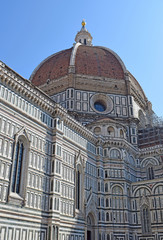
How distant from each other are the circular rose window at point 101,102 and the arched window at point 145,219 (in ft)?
53.5

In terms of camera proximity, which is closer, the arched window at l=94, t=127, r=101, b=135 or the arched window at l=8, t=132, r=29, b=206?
the arched window at l=8, t=132, r=29, b=206

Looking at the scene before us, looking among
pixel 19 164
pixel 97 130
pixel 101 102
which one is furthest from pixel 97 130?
pixel 19 164

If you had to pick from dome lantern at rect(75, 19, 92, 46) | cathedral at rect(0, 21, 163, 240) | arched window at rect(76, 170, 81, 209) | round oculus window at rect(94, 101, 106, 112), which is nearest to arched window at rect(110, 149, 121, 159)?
cathedral at rect(0, 21, 163, 240)

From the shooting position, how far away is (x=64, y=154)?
90.2 ft

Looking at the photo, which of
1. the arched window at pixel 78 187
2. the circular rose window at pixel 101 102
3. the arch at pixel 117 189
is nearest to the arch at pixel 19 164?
the arched window at pixel 78 187

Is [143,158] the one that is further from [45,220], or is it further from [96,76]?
[45,220]

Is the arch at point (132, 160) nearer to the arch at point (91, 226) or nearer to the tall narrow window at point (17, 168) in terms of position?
the arch at point (91, 226)

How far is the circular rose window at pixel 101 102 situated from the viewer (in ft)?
142

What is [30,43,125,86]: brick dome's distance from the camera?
4697 cm

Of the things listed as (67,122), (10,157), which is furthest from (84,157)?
(10,157)

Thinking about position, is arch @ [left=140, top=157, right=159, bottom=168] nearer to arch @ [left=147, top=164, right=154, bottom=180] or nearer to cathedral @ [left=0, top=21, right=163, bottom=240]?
cathedral @ [left=0, top=21, right=163, bottom=240]

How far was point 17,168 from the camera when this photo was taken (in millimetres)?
21594

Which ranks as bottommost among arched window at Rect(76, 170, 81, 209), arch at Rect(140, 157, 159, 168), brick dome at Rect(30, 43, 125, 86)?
arched window at Rect(76, 170, 81, 209)

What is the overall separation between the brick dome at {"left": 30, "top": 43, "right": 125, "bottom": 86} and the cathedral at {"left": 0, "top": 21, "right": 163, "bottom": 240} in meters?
0.19
